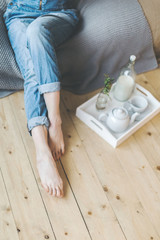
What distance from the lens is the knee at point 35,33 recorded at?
1193mm

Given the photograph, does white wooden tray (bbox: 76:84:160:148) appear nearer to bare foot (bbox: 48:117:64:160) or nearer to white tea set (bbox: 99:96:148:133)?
white tea set (bbox: 99:96:148:133)

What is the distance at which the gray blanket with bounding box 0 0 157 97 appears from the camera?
142cm

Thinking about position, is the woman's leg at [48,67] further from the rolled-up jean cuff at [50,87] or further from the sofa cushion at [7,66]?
the sofa cushion at [7,66]

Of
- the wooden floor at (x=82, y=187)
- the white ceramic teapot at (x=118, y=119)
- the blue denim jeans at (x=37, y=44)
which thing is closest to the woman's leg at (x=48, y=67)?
the blue denim jeans at (x=37, y=44)

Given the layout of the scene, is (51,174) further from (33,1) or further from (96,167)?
(33,1)

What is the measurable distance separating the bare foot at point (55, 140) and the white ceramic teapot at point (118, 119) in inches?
9.6

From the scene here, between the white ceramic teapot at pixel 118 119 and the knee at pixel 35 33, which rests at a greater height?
the knee at pixel 35 33

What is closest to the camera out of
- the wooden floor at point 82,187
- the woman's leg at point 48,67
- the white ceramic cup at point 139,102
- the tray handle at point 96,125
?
the wooden floor at point 82,187

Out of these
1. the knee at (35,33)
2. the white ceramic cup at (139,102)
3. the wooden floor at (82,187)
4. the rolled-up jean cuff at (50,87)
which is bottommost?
the wooden floor at (82,187)

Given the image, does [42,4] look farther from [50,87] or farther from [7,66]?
[50,87]

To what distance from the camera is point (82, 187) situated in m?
1.19

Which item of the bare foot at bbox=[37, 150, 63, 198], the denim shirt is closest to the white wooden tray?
the bare foot at bbox=[37, 150, 63, 198]

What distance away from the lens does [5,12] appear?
4.69 ft

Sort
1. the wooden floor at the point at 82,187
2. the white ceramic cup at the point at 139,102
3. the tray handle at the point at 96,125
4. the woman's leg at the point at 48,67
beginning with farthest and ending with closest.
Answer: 1. the white ceramic cup at the point at 139,102
2. the tray handle at the point at 96,125
3. the woman's leg at the point at 48,67
4. the wooden floor at the point at 82,187
